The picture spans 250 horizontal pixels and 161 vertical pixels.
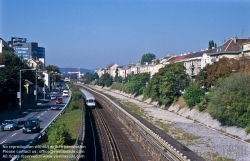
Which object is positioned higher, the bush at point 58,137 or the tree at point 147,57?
the tree at point 147,57

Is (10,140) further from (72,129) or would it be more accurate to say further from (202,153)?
(202,153)

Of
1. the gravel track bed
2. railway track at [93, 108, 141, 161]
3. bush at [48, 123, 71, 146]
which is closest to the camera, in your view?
bush at [48, 123, 71, 146]

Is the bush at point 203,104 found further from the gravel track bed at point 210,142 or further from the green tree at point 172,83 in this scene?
the green tree at point 172,83

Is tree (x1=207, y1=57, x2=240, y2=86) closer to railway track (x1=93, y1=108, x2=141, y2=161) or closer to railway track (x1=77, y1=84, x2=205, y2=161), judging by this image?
railway track (x1=77, y1=84, x2=205, y2=161)

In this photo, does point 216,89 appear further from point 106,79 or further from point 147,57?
point 147,57

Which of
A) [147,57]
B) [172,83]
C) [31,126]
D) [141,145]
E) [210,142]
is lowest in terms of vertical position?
[141,145]

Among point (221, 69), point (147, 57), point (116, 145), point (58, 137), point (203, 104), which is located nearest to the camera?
point (58, 137)

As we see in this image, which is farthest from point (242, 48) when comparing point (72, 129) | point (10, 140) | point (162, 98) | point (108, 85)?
point (108, 85)

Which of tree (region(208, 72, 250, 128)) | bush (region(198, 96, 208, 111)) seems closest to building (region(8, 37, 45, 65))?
bush (region(198, 96, 208, 111))

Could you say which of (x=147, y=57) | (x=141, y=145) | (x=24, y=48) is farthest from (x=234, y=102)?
(x=147, y=57)

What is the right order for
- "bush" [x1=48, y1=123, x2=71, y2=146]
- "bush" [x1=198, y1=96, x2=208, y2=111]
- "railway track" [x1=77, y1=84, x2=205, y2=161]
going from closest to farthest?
"bush" [x1=48, y1=123, x2=71, y2=146] < "railway track" [x1=77, y1=84, x2=205, y2=161] < "bush" [x1=198, y1=96, x2=208, y2=111]

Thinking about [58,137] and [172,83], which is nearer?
[58,137]

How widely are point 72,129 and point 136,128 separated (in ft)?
36.5

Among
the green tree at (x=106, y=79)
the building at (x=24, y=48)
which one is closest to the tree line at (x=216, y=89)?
the green tree at (x=106, y=79)
